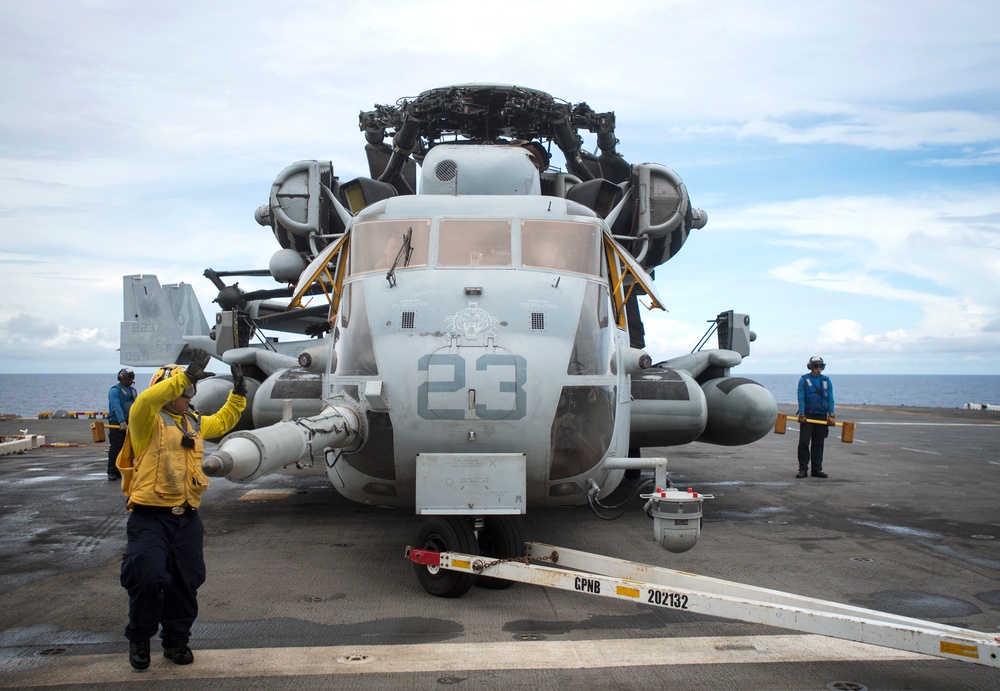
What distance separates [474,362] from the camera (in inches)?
221

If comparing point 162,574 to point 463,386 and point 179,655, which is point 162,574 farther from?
point 463,386

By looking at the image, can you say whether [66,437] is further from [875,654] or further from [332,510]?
[875,654]

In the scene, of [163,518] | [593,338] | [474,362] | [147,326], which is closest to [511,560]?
[474,362]

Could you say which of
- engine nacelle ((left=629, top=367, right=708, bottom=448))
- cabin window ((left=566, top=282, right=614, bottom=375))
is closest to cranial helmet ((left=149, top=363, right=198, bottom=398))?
cabin window ((left=566, top=282, right=614, bottom=375))

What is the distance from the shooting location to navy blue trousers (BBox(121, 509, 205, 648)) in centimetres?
449

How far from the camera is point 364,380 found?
602 cm

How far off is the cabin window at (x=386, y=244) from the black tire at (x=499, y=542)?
6.98 ft

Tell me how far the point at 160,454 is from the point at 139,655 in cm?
111

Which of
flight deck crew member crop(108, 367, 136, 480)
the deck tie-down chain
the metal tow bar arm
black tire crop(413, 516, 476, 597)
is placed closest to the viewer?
the metal tow bar arm

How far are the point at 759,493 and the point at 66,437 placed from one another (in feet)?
58.7

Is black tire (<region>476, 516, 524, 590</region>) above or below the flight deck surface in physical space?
above

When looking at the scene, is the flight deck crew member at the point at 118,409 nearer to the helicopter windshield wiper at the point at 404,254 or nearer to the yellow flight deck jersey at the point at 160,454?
the helicopter windshield wiper at the point at 404,254

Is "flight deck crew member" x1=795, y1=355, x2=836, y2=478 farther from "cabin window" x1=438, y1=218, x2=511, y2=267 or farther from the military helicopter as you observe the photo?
"cabin window" x1=438, y1=218, x2=511, y2=267

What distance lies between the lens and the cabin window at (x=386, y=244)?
6.57m
